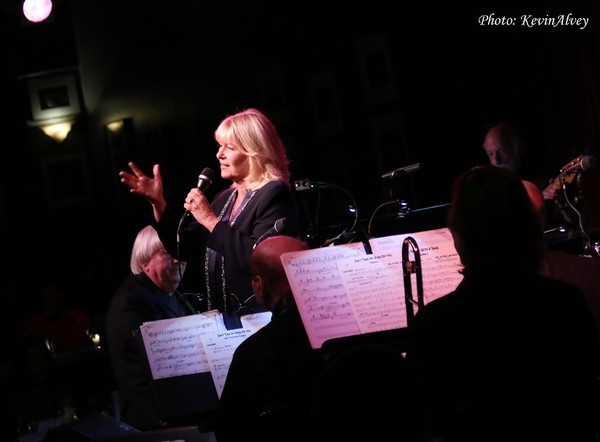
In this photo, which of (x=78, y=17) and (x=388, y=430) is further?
(x=78, y=17)

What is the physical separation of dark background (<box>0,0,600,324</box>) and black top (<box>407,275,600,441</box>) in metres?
3.43

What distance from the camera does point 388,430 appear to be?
1.75 metres

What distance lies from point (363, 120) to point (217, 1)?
1.30m

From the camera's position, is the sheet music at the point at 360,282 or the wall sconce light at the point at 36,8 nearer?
the sheet music at the point at 360,282

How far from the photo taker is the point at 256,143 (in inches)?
120

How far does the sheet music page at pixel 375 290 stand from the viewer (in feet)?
7.72

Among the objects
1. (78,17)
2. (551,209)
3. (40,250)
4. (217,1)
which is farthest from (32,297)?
(551,209)

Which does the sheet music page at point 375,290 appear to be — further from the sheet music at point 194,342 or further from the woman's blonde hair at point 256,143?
the woman's blonde hair at point 256,143

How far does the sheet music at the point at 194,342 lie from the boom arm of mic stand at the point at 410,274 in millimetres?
502

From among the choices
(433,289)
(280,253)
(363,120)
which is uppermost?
(363,120)

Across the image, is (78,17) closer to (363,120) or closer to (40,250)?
(40,250)

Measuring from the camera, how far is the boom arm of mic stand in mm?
2242

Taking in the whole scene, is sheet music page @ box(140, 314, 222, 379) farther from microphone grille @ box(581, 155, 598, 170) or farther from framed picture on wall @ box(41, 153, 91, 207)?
framed picture on wall @ box(41, 153, 91, 207)

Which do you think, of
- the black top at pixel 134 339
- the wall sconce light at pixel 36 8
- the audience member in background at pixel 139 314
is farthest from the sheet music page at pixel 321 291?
the wall sconce light at pixel 36 8
